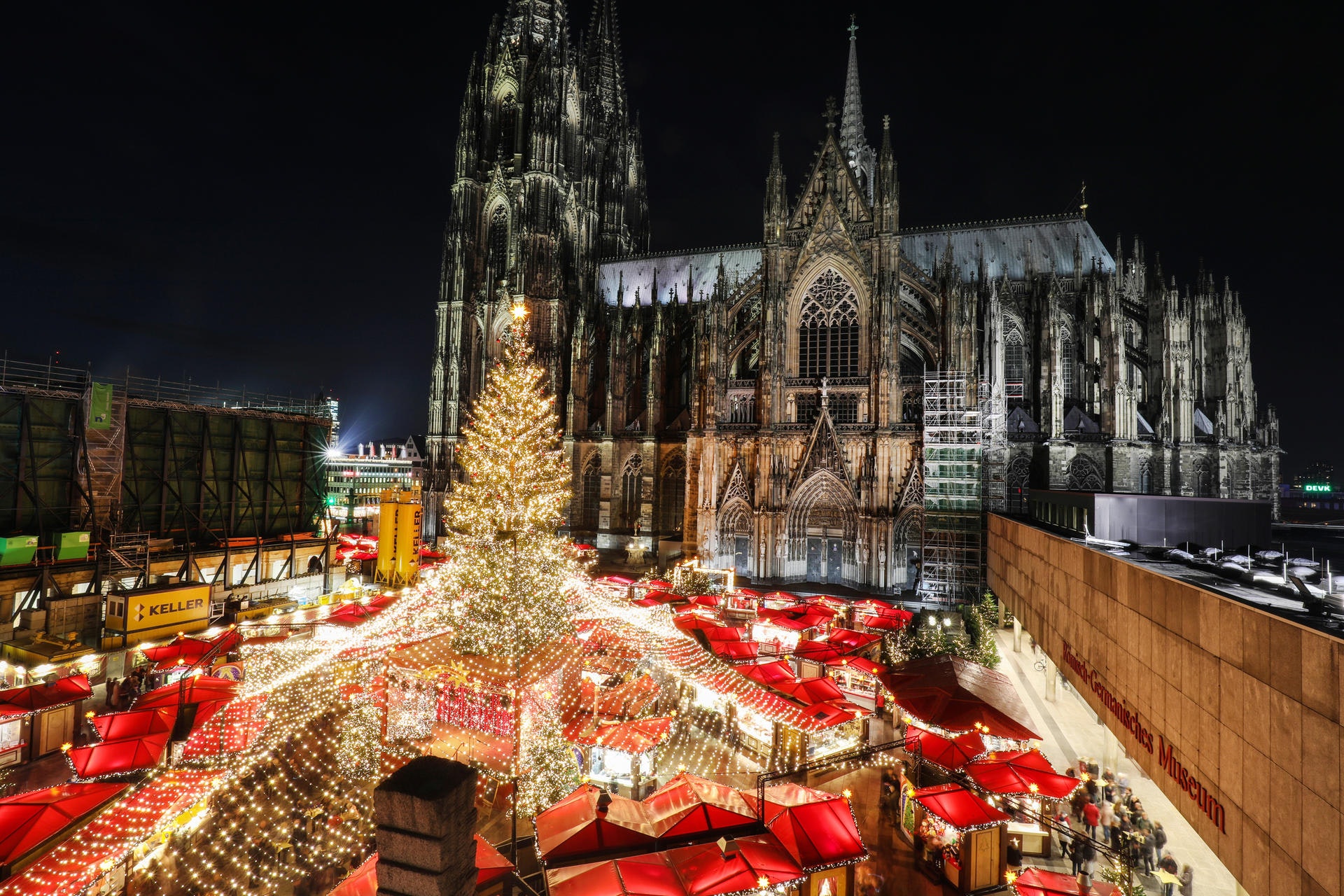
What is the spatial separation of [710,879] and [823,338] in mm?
25565

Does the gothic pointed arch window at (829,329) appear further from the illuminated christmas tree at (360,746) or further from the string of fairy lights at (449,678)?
the illuminated christmas tree at (360,746)

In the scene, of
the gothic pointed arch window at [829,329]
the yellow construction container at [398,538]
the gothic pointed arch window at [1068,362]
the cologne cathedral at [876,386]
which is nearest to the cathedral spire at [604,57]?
the cologne cathedral at [876,386]

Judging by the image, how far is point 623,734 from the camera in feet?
34.7

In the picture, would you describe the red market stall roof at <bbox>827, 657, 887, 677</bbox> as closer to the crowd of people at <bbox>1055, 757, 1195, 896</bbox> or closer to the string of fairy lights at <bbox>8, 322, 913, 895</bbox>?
the string of fairy lights at <bbox>8, 322, 913, 895</bbox>

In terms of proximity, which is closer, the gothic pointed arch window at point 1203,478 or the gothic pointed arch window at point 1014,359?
the gothic pointed arch window at point 1203,478

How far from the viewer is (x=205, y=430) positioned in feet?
81.6

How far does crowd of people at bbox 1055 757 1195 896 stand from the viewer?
26.9 feet

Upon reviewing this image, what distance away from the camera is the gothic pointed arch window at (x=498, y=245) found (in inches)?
1576

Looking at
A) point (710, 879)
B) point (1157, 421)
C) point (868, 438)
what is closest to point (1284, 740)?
point (710, 879)

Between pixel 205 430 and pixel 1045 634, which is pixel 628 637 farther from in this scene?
pixel 205 430

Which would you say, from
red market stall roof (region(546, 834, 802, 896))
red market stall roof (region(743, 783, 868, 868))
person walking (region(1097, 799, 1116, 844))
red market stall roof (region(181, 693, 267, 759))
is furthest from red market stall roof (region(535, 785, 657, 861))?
person walking (region(1097, 799, 1116, 844))

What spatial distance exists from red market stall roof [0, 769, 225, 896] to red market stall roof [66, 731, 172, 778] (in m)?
1.26

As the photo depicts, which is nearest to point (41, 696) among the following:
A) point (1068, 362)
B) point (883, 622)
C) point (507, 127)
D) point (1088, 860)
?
point (1088, 860)

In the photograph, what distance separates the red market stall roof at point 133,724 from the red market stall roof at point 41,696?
1855 millimetres
